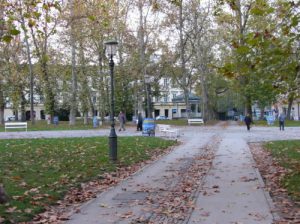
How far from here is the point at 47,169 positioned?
12062 mm

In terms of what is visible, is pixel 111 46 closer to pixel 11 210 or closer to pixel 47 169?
pixel 47 169

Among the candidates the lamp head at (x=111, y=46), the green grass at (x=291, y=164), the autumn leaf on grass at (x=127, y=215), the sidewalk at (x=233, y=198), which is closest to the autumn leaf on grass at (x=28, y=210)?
the autumn leaf on grass at (x=127, y=215)

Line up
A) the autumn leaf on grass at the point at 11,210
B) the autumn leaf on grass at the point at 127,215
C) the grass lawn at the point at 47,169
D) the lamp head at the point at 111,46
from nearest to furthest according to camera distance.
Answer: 1. the autumn leaf on grass at the point at 127,215
2. the autumn leaf on grass at the point at 11,210
3. the grass lawn at the point at 47,169
4. the lamp head at the point at 111,46

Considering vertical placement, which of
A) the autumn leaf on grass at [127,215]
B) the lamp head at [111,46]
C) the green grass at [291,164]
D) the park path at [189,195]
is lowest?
the autumn leaf on grass at [127,215]

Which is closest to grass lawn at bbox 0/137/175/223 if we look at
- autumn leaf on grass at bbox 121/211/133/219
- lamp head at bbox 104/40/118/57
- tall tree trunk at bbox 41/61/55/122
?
autumn leaf on grass at bbox 121/211/133/219

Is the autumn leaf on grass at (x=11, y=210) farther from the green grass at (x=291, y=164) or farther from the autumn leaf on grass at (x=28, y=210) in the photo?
the green grass at (x=291, y=164)

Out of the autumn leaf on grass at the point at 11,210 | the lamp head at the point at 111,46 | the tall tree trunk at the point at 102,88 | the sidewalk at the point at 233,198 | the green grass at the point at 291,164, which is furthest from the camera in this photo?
the tall tree trunk at the point at 102,88

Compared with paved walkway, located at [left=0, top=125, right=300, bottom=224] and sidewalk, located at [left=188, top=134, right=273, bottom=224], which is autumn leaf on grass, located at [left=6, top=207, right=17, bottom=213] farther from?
sidewalk, located at [left=188, top=134, right=273, bottom=224]

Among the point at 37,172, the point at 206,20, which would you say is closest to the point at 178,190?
the point at 37,172

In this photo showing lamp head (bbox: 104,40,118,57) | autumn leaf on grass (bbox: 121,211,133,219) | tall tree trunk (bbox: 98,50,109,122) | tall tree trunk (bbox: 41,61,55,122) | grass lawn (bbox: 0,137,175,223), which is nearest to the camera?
autumn leaf on grass (bbox: 121,211,133,219)

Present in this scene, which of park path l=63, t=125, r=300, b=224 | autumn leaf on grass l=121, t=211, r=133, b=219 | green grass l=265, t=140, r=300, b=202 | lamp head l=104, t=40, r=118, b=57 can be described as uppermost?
lamp head l=104, t=40, r=118, b=57

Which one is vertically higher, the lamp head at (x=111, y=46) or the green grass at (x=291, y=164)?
the lamp head at (x=111, y=46)

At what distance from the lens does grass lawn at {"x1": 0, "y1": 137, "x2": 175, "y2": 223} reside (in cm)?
786

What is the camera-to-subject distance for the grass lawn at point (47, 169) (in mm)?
7863
